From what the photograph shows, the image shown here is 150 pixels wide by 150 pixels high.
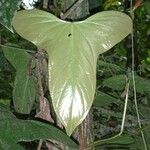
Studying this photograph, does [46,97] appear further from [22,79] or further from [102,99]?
[102,99]

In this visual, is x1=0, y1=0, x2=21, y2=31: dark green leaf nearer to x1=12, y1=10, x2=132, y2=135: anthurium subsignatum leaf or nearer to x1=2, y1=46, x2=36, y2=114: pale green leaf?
x1=12, y1=10, x2=132, y2=135: anthurium subsignatum leaf

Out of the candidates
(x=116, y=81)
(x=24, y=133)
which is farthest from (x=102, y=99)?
(x=24, y=133)

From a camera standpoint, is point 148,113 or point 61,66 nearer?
point 61,66

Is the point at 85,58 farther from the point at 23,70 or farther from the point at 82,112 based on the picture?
the point at 23,70

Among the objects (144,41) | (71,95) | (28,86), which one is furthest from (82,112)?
(144,41)

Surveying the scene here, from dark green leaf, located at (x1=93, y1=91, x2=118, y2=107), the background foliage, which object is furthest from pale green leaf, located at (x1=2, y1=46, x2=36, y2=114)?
dark green leaf, located at (x1=93, y1=91, x2=118, y2=107)

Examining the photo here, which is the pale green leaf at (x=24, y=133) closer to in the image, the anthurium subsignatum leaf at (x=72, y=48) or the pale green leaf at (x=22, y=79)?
the anthurium subsignatum leaf at (x=72, y=48)

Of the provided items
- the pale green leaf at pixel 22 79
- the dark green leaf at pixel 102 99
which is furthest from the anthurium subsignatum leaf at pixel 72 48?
the dark green leaf at pixel 102 99
